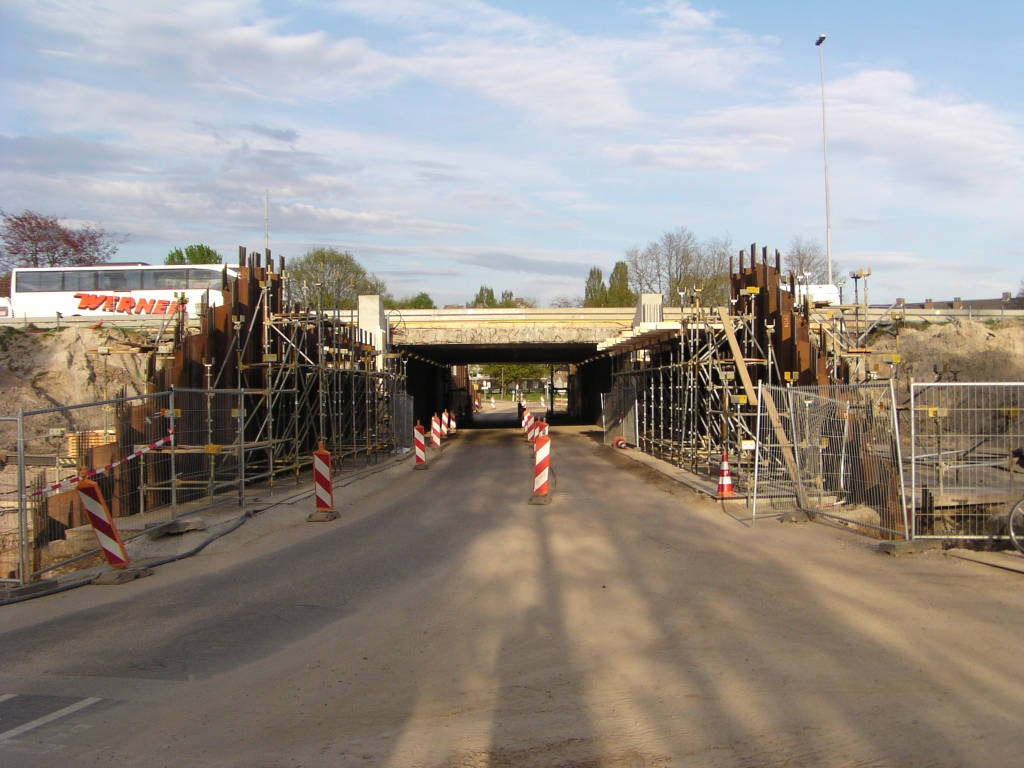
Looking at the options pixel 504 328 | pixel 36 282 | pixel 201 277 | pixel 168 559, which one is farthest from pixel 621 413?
pixel 36 282

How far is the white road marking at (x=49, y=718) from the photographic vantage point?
511 cm

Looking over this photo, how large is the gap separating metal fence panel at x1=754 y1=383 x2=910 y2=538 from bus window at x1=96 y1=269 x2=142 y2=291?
31.7 metres

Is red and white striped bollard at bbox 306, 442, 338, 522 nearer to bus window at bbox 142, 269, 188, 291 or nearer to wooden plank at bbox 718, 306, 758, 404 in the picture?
wooden plank at bbox 718, 306, 758, 404

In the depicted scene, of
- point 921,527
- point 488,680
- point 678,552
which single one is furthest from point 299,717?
point 921,527

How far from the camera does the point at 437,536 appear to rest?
12.1 meters

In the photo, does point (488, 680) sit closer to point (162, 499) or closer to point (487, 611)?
point (487, 611)

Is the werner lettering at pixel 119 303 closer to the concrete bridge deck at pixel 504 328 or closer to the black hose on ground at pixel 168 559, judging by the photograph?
the concrete bridge deck at pixel 504 328

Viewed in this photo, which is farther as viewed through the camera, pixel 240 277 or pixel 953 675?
pixel 240 277

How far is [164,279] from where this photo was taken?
37.0 m

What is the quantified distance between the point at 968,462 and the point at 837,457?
6.88ft

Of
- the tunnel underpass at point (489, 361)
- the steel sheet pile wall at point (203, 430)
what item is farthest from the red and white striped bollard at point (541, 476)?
the tunnel underpass at point (489, 361)

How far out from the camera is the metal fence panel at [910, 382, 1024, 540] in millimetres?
9898

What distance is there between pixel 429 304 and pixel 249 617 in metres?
104

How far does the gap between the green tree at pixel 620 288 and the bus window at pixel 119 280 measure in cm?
4141
